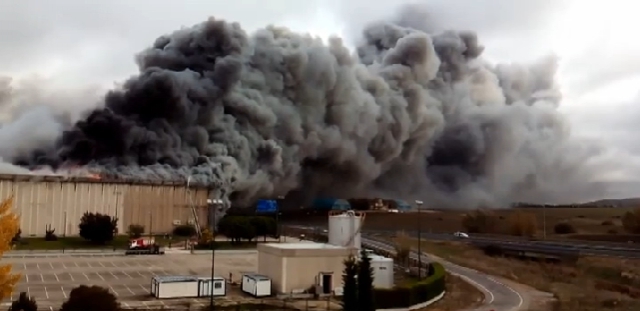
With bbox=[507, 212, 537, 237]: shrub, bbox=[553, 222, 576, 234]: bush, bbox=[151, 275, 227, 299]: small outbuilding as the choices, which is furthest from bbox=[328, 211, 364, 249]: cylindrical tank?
bbox=[553, 222, 576, 234]: bush

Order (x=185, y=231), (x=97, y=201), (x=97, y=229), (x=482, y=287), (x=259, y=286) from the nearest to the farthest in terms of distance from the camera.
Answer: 1. (x=259, y=286)
2. (x=482, y=287)
3. (x=97, y=229)
4. (x=97, y=201)
5. (x=185, y=231)

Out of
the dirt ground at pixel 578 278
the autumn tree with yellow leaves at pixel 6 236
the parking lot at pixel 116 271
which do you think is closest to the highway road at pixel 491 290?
the dirt ground at pixel 578 278

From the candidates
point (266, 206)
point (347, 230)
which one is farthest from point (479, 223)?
point (347, 230)

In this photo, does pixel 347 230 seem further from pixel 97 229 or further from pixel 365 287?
pixel 97 229

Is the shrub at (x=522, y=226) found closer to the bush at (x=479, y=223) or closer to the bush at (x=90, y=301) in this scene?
the bush at (x=479, y=223)

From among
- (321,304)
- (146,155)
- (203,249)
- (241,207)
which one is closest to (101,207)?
(146,155)

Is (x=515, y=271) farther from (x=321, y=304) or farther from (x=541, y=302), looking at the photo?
(x=321, y=304)
